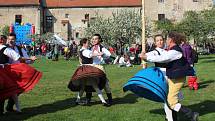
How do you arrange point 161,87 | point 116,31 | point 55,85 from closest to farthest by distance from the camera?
point 161,87
point 55,85
point 116,31

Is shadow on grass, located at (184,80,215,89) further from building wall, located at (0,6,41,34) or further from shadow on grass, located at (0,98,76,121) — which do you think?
building wall, located at (0,6,41,34)

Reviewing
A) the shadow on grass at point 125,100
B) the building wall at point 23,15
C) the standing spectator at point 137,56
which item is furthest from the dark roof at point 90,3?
the shadow on grass at point 125,100

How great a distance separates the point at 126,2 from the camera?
252ft

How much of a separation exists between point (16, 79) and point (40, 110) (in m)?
1.33

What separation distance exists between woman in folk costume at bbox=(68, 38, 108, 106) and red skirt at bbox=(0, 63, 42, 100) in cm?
115

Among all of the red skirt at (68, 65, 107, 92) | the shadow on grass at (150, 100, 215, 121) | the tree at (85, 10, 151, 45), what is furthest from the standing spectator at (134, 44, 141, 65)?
the red skirt at (68, 65, 107, 92)

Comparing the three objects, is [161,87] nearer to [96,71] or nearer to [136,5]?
[96,71]

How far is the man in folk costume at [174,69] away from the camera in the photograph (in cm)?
830

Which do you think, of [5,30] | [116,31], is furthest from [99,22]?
[5,30]

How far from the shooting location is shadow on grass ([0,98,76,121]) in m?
9.39

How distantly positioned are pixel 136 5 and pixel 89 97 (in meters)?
65.5

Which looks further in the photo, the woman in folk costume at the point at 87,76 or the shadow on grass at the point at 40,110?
the woman in folk costume at the point at 87,76

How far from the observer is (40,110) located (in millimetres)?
10336

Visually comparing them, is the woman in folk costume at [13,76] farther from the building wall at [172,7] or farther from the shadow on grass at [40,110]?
the building wall at [172,7]
